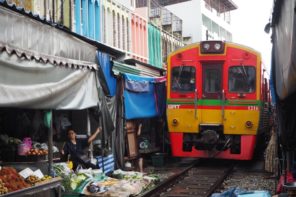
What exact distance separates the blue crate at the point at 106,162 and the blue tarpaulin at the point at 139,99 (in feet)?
5.01

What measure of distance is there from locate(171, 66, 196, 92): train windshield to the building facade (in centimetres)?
1839

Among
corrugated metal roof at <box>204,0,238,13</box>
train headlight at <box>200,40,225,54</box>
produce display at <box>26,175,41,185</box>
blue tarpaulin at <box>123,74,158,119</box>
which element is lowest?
produce display at <box>26,175,41,185</box>

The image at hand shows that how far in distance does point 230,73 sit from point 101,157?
4607 mm

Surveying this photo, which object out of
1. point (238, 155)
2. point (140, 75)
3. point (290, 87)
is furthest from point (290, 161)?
point (140, 75)

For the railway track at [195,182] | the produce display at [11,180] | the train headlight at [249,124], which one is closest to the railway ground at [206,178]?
the railway track at [195,182]

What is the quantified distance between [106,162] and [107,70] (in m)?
2.13

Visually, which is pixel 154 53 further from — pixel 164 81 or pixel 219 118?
pixel 219 118

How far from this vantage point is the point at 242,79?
40.8 ft

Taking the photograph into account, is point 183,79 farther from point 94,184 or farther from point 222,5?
point 222,5

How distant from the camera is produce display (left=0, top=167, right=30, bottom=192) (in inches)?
232

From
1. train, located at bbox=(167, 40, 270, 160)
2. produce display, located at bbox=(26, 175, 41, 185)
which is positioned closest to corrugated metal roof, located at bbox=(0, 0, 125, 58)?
train, located at bbox=(167, 40, 270, 160)

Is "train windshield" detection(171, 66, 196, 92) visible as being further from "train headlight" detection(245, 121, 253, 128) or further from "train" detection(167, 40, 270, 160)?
"train headlight" detection(245, 121, 253, 128)

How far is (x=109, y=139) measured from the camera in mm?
10578

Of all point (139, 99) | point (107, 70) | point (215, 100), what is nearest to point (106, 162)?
point (107, 70)
